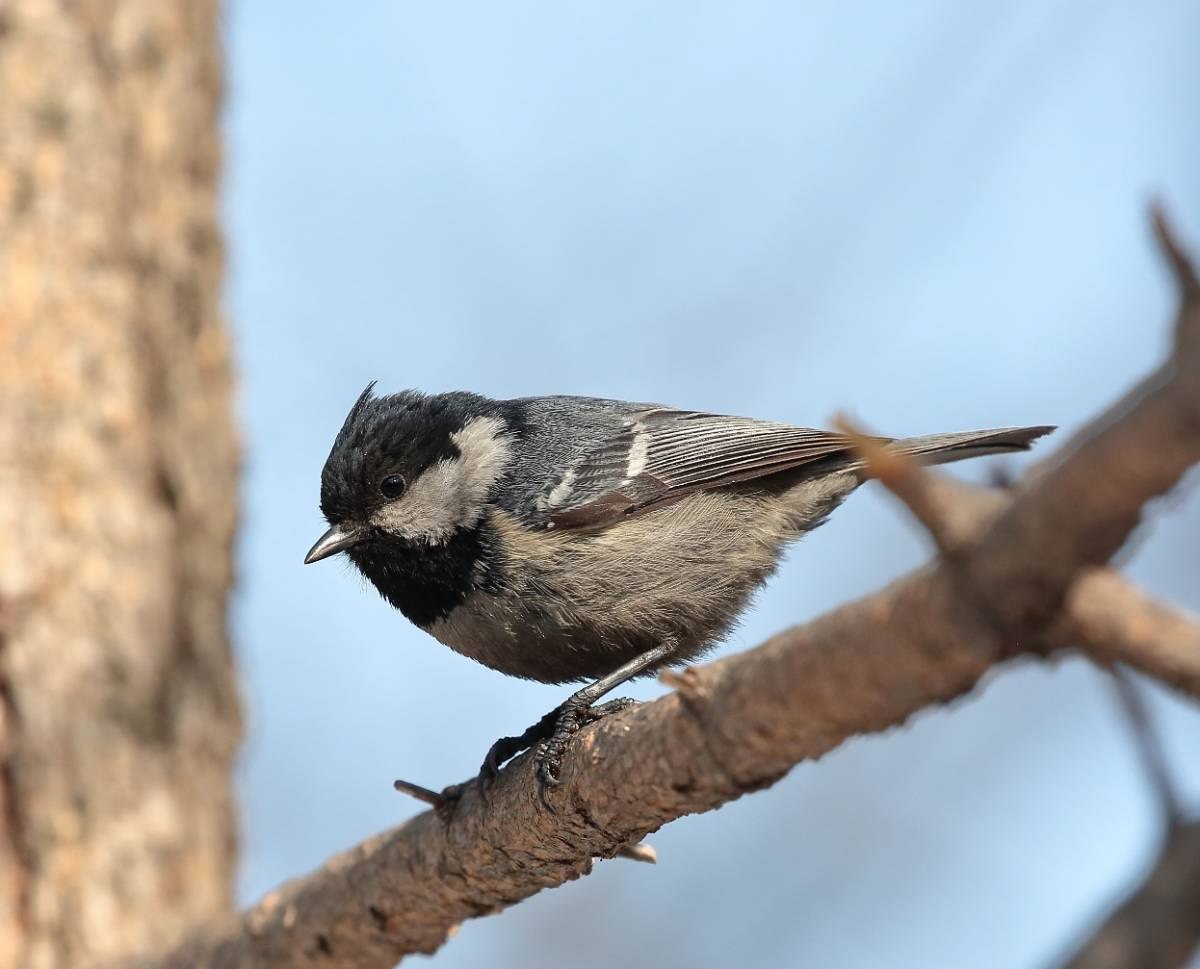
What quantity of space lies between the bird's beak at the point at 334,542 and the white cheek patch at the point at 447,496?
0.24ft

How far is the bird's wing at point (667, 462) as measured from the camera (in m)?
4.00

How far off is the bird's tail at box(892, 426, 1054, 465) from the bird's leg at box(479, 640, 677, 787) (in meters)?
1.03

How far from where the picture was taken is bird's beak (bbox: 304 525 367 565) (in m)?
4.11

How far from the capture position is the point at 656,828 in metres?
2.87

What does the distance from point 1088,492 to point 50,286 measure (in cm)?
393

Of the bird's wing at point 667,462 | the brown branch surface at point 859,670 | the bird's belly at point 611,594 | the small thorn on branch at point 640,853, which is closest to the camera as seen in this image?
the brown branch surface at point 859,670

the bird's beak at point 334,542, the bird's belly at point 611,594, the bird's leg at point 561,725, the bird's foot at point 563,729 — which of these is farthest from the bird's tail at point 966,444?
the bird's beak at point 334,542

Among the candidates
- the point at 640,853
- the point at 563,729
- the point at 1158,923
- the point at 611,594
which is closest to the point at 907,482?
the point at 1158,923

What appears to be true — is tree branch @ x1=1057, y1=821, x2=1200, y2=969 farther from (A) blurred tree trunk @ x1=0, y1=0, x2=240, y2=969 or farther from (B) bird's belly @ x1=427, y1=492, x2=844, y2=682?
(A) blurred tree trunk @ x1=0, y1=0, x2=240, y2=969

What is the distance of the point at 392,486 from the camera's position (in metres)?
4.15

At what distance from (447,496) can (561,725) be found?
3.40 ft

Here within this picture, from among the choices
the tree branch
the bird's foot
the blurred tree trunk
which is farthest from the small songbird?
the tree branch

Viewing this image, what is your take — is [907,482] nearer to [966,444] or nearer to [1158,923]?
[1158,923]

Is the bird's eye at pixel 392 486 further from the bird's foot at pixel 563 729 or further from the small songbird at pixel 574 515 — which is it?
the bird's foot at pixel 563 729
